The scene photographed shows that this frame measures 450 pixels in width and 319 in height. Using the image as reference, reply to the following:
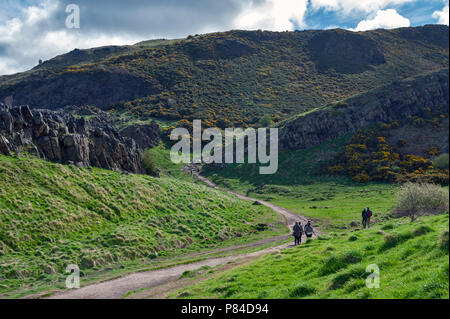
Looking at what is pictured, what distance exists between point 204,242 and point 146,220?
6.17 metres

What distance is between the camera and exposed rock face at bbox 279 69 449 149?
253ft

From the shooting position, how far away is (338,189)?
61062mm

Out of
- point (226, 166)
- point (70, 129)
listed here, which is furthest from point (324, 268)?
point (226, 166)

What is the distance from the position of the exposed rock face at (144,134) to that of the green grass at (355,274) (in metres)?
79.5

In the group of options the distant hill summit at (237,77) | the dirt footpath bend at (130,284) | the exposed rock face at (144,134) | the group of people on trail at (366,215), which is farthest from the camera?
the distant hill summit at (237,77)

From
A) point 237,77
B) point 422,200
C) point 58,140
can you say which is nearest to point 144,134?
point 58,140

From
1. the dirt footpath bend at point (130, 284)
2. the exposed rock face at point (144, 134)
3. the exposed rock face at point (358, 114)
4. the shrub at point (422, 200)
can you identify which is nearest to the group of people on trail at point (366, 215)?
the shrub at point (422, 200)

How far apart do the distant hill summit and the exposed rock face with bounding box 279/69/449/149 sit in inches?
1199

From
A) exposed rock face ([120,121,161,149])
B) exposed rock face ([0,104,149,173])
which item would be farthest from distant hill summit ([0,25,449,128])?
exposed rock face ([0,104,149,173])

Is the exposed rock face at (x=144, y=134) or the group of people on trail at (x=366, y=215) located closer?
the group of people on trail at (x=366, y=215)

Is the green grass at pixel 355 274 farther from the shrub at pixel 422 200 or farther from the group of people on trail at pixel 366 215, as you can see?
the shrub at pixel 422 200

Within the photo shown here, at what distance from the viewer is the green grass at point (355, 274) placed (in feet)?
30.0

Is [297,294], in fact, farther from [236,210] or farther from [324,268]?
[236,210]
